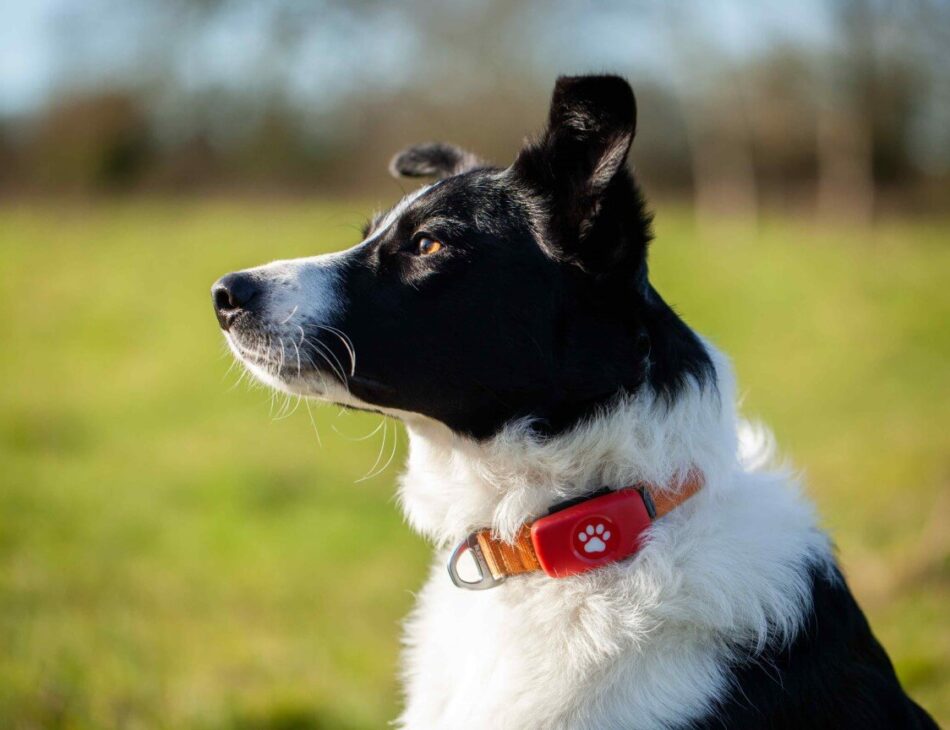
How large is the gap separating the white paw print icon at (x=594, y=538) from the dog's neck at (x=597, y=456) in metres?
0.13

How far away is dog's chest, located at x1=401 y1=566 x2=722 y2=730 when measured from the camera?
2.25 metres

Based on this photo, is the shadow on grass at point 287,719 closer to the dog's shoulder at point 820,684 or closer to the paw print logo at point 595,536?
the paw print logo at point 595,536

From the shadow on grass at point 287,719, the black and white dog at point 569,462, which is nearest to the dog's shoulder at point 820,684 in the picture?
the black and white dog at point 569,462

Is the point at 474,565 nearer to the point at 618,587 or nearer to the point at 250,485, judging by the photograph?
the point at 618,587

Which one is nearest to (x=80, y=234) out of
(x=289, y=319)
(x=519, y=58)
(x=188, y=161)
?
(x=188, y=161)

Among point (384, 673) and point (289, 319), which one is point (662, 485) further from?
point (384, 673)

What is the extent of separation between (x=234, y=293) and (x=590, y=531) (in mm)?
1094

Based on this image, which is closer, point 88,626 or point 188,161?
point 88,626

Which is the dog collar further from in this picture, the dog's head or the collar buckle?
the dog's head

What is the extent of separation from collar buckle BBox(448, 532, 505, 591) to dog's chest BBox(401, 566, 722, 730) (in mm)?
33

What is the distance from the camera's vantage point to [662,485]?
242 centimetres

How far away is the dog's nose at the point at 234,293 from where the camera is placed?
256 centimetres

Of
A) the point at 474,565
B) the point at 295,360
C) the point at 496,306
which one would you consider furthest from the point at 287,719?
the point at 496,306

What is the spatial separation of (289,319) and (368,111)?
27044 mm
